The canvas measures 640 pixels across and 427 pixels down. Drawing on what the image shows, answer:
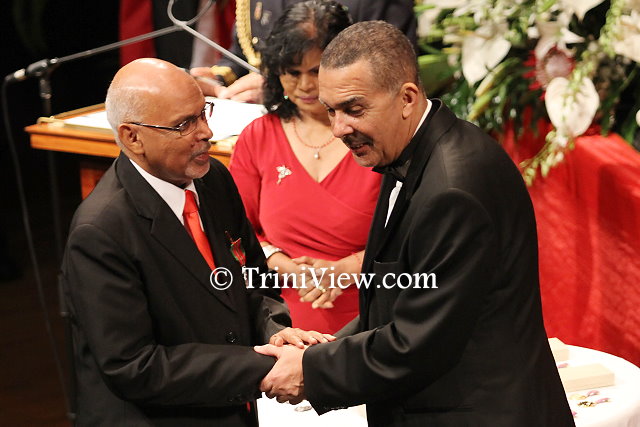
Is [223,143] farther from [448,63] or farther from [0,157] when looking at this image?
[0,157]

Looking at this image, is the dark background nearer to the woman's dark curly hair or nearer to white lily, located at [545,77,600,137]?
the woman's dark curly hair

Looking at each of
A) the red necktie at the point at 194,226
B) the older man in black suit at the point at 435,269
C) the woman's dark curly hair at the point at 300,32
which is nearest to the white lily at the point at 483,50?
the woman's dark curly hair at the point at 300,32

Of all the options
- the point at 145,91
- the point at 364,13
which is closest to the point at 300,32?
the point at 364,13

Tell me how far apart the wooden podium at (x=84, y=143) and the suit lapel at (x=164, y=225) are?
1.34 meters

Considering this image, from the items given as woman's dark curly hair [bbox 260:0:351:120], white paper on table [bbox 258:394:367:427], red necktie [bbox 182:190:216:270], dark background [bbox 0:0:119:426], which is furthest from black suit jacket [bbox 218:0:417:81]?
dark background [bbox 0:0:119:426]

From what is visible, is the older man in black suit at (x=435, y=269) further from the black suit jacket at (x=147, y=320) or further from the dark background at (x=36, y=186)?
the dark background at (x=36, y=186)

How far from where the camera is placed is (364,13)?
3545 mm

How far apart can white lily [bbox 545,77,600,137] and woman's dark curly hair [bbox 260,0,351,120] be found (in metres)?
0.68

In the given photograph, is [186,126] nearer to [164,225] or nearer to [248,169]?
[164,225]

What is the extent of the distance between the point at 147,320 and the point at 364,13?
1.69m

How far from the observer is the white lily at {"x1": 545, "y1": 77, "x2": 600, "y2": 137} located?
3166 mm

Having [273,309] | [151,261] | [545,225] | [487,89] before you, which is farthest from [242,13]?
[151,261]

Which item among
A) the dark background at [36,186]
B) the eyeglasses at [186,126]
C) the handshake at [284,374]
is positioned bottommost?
the dark background at [36,186]

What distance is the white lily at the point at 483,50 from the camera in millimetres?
3328
